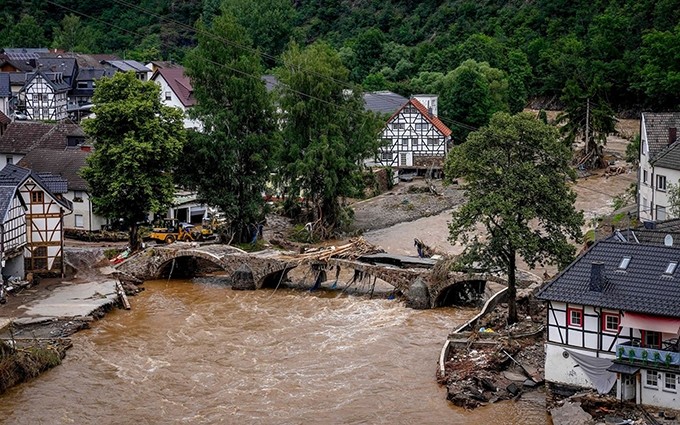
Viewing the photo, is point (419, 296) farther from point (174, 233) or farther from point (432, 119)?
point (432, 119)

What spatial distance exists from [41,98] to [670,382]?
9500 centimetres

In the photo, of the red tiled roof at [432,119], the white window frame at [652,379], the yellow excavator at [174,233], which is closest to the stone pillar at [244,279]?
the yellow excavator at [174,233]

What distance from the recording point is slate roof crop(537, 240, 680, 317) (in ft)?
125

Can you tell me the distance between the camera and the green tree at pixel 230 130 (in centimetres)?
6969

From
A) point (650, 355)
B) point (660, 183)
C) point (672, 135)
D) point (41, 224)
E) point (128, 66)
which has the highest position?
point (128, 66)

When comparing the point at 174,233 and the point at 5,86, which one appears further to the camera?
the point at 5,86

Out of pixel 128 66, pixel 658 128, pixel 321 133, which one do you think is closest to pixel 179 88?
pixel 128 66

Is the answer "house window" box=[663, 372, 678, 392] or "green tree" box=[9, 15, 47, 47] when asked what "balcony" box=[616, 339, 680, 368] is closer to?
"house window" box=[663, 372, 678, 392]

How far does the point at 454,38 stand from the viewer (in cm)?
13988

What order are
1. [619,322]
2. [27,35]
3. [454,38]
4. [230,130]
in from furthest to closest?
[27,35]
[454,38]
[230,130]
[619,322]

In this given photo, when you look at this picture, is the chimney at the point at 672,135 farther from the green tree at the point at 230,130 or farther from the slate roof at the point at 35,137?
the slate roof at the point at 35,137

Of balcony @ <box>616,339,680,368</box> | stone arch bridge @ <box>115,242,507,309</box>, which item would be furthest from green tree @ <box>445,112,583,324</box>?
balcony @ <box>616,339,680,368</box>

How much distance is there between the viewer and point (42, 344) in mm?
49469

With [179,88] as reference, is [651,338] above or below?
below
